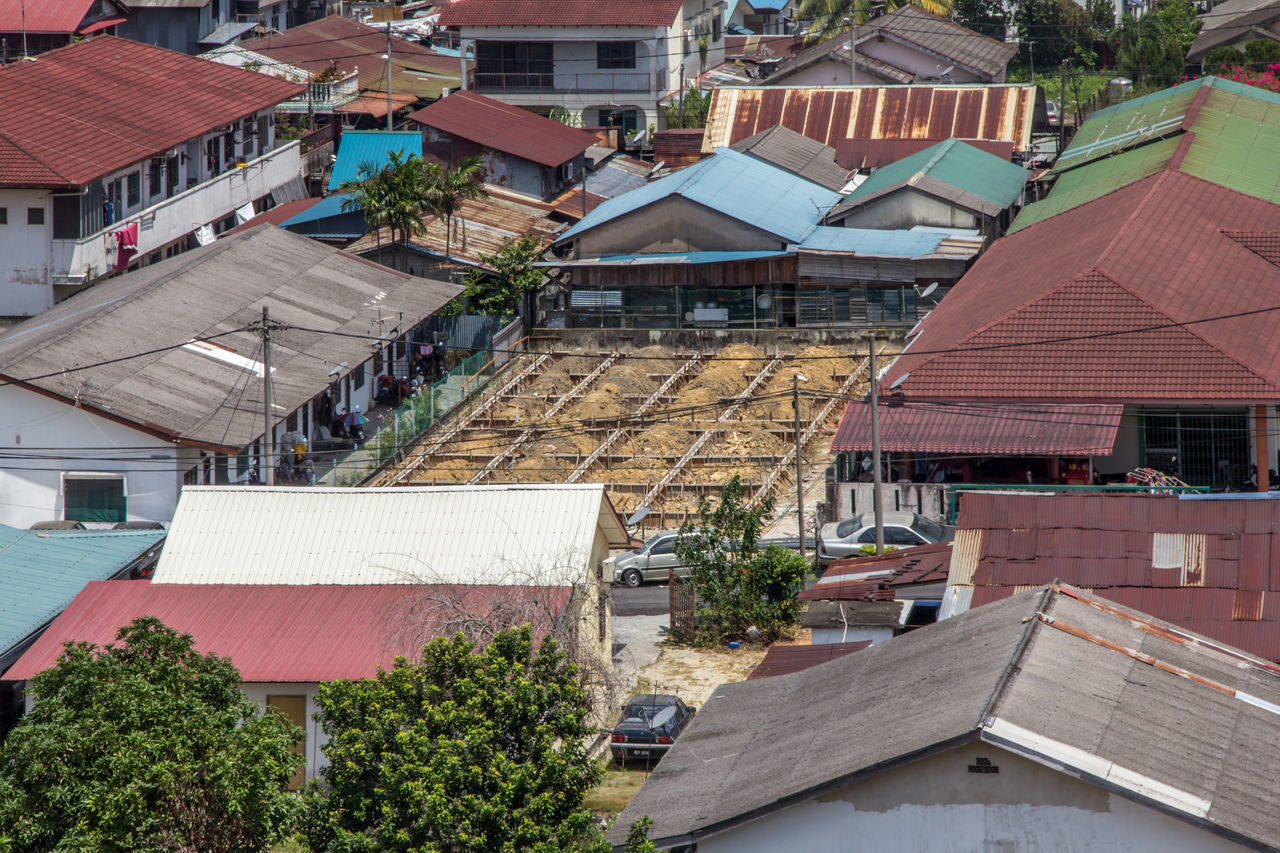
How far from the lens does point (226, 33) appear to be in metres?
83.7

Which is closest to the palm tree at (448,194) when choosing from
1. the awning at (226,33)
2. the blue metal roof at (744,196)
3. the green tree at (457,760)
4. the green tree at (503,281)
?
the green tree at (503,281)

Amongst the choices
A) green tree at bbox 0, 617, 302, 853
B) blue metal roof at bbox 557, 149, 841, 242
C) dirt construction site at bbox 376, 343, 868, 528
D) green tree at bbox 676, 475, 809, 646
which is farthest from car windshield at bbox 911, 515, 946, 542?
green tree at bbox 0, 617, 302, 853

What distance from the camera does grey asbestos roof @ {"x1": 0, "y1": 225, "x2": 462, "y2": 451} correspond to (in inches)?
1382

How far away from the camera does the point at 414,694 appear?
701 inches

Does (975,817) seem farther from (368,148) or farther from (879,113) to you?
(879,113)

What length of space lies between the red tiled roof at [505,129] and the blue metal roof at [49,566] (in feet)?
104

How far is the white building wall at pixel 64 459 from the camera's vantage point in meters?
34.6

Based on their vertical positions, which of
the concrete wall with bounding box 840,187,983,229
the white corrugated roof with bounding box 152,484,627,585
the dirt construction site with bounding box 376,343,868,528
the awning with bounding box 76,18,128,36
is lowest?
the dirt construction site with bounding box 376,343,868,528

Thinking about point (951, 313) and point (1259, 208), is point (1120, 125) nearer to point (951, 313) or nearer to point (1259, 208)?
point (1259, 208)

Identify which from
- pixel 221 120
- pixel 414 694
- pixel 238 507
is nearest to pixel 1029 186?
pixel 221 120

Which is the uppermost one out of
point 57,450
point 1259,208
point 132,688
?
point 1259,208

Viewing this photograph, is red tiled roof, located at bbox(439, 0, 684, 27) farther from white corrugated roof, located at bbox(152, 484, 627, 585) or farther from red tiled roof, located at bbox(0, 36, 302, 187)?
white corrugated roof, located at bbox(152, 484, 627, 585)

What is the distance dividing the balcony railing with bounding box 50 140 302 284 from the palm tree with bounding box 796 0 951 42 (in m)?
31.0

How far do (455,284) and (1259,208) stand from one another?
23727mm
